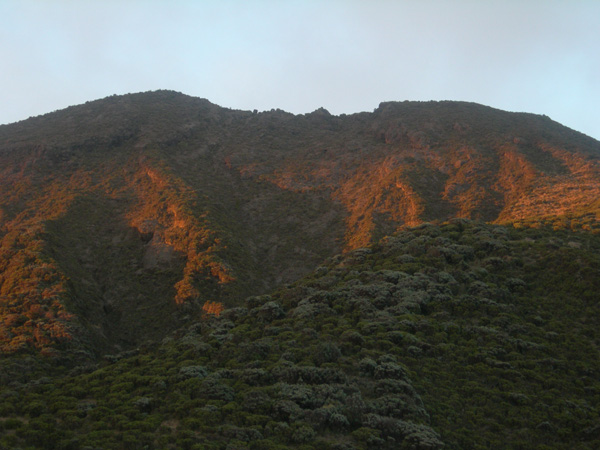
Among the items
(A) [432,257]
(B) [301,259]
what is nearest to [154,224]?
(B) [301,259]

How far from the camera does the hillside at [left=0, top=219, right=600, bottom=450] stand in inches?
663

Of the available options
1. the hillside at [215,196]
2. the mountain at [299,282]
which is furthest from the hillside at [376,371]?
the hillside at [215,196]

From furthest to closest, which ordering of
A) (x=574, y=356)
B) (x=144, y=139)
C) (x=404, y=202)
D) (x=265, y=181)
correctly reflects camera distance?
(x=144, y=139)
(x=265, y=181)
(x=404, y=202)
(x=574, y=356)

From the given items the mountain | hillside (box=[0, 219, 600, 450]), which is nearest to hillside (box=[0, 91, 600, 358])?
the mountain

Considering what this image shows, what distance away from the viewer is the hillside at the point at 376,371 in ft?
55.3

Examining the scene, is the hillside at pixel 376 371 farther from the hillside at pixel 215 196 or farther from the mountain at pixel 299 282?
the hillside at pixel 215 196

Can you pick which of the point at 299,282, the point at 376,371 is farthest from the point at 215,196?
the point at 376,371

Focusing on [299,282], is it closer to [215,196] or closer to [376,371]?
[376,371]

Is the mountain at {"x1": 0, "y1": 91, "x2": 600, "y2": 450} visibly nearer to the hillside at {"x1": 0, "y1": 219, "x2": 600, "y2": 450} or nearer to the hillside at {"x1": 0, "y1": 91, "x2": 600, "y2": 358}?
the hillside at {"x1": 0, "y1": 219, "x2": 600, "y2": 450}

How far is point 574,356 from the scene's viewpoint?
22.4 meters

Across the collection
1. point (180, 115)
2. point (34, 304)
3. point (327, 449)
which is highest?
point (180, 115)

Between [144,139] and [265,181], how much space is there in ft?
65.3

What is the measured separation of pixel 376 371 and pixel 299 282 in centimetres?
1622

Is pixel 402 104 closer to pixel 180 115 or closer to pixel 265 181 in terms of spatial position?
pixel 265 181
